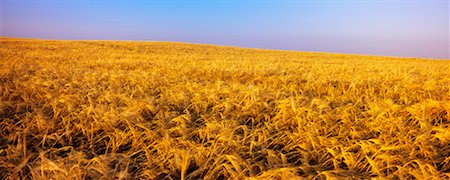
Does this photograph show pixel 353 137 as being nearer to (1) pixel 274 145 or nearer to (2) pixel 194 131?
(1) pixel 274 145

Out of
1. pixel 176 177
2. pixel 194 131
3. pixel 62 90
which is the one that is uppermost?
pixel 62 90

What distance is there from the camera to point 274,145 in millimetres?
2566

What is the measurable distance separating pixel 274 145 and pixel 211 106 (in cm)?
138

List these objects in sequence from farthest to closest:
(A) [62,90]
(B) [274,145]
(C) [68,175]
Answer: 1. (A) [62,90]
2. (B) [274,145]
3. (C) [68,175]

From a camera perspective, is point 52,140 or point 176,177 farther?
point 52,140

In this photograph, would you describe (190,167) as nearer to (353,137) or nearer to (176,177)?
(176,177)

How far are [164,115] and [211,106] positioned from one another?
76 centimetres

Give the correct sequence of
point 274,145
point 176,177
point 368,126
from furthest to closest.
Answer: point 368,126, point 274,145, point 176,177

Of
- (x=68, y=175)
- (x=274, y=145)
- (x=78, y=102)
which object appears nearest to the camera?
(x=68, y=175)

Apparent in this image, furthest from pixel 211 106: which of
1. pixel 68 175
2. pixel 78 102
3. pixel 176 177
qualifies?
pixel 68 175

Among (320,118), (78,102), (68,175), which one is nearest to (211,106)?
(320,118)

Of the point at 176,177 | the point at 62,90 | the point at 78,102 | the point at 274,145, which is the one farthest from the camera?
the point at 62,90

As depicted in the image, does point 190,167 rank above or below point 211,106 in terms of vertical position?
below

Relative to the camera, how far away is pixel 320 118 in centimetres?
306
